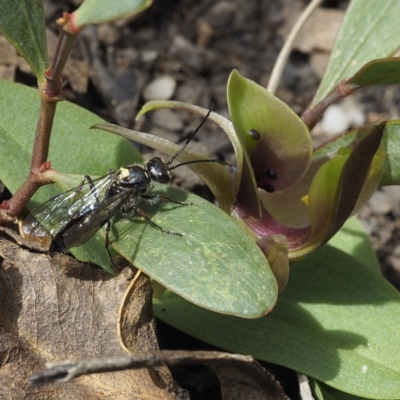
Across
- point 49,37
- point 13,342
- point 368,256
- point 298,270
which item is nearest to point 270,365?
point 298,270

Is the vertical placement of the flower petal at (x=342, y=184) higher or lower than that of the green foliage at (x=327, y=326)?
higher

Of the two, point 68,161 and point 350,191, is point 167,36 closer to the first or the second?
point 68,161

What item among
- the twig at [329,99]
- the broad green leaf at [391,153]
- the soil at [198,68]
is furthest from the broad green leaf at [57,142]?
the broad green leaf at [391,153]

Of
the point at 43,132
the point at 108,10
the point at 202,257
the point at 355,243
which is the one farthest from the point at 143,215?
the point at 355,243

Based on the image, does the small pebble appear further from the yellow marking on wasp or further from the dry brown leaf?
the dry brown leaf

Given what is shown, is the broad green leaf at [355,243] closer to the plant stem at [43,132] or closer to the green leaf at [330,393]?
the green leaf at [330,393]

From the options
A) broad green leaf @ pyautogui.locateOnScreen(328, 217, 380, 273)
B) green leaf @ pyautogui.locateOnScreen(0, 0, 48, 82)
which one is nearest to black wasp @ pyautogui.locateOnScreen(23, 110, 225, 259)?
green leaf @ pyautogui.locateOnScreen(0, 0, 48, 82)
